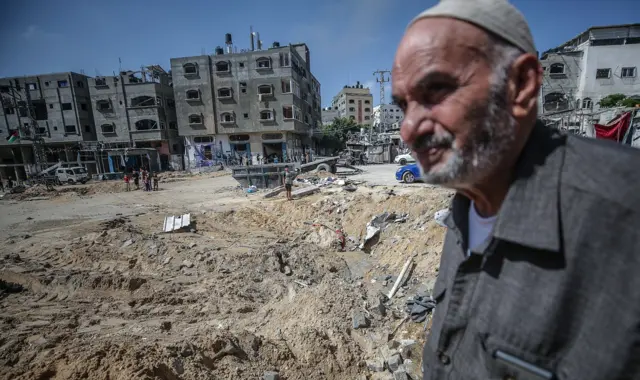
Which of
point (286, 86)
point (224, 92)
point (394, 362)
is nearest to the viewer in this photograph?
point (394, 362)

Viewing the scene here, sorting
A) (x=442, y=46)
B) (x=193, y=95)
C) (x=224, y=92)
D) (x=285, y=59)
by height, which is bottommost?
(x=442, y=46)

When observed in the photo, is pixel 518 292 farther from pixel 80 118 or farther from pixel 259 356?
pixel 80 118

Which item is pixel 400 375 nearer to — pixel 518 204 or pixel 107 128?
pixel 518 204

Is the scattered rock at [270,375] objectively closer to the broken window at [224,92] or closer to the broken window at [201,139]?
the broken window at [224,92]

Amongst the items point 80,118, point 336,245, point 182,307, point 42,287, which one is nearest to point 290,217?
point 336,245

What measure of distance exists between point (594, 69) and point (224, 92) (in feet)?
147

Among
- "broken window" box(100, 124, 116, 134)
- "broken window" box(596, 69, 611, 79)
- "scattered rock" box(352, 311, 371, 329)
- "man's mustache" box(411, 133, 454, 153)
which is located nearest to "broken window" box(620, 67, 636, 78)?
"broken window" box(596, 69, 611, 79)

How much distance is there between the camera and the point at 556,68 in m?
34.1

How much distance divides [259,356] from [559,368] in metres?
3.90

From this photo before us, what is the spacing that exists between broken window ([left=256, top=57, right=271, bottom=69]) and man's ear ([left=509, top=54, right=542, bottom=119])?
39747 mm

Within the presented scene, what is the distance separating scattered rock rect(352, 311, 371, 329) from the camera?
506 cm

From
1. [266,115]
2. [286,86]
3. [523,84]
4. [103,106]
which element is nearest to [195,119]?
[266,115]

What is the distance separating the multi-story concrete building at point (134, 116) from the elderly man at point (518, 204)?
43795 mm

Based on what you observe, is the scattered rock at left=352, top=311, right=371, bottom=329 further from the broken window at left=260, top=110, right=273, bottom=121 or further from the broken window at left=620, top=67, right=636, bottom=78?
the broken window at left=620, top=67, right=636, bottom=78
